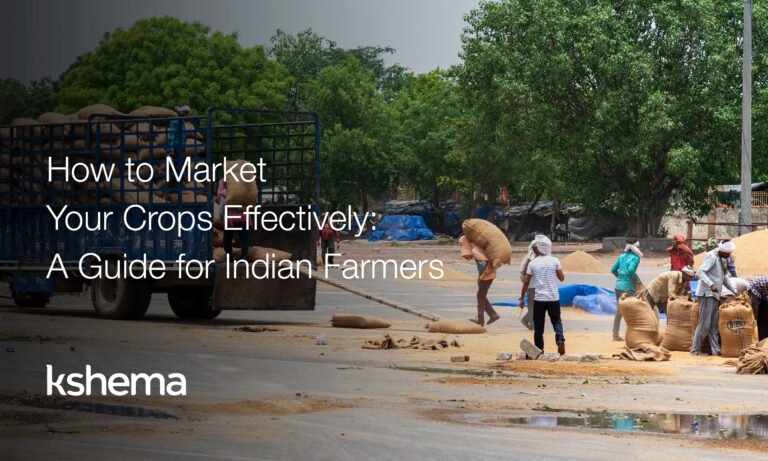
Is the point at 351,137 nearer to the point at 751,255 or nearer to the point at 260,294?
the point at 751,255

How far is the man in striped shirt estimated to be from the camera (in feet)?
59.0

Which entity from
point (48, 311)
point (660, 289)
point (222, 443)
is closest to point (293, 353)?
point (660, 289)

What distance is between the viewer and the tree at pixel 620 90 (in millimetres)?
54438

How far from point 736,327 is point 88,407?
9.09 metres

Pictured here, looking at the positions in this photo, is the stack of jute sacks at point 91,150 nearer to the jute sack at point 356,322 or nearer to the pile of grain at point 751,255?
the jute sack at point 356,322

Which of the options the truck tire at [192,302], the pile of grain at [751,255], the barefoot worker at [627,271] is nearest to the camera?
the barefoot worker at [627,271]

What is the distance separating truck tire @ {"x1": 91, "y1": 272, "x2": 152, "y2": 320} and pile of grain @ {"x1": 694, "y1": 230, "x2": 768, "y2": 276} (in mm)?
16636

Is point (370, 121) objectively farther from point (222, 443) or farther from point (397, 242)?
point (222, 443)

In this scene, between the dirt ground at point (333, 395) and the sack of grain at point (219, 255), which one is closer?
the dirt ground at point (333, 395)

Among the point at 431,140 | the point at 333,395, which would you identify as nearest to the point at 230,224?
the point at 333,395

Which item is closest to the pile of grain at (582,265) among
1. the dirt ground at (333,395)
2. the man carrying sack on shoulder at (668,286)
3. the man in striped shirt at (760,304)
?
the dirt ground at (333,395)

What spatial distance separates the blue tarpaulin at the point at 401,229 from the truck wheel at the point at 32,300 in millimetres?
52072

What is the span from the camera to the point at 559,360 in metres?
16.6

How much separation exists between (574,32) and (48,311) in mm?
37026
